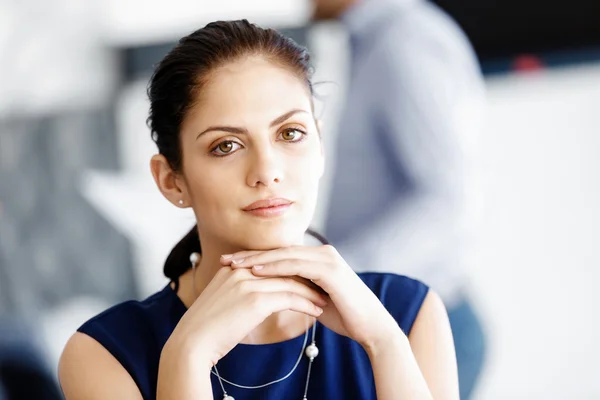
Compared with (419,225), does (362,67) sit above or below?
above

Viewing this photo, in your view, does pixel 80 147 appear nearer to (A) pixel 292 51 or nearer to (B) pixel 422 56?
(B) pixel 422 56

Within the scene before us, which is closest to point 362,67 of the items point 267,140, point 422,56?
point 422,56

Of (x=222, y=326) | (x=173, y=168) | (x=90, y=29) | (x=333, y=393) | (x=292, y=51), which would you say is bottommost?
(x=333, y=393)

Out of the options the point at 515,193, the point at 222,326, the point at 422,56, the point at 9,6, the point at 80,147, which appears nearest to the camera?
the point at 222,326

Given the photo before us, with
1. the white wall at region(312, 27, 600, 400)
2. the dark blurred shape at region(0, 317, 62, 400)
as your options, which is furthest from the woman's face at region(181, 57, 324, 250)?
the white wall at region(312, 27, 600, 400)

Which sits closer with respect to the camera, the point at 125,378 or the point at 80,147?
the point at 125,378

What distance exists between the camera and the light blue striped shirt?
1.90 m

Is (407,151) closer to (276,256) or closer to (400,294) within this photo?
(400,294)

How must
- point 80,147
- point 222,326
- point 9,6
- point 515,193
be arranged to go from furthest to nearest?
point 515,193 < point 80,147 < point 9,6 < point 222,326

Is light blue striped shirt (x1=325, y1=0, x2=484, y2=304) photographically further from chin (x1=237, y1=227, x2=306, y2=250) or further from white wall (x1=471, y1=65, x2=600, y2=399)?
white wall (x1=471, y1=65, x2=600, y2=399)

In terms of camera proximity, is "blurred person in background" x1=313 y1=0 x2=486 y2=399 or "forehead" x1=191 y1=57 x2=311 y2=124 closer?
"forehead" x1=191 y1=57 x2=311 y2=124

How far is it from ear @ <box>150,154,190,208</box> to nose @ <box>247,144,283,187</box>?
0.52 feet

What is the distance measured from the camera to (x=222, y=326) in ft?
3.63

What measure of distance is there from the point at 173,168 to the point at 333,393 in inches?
16.8
